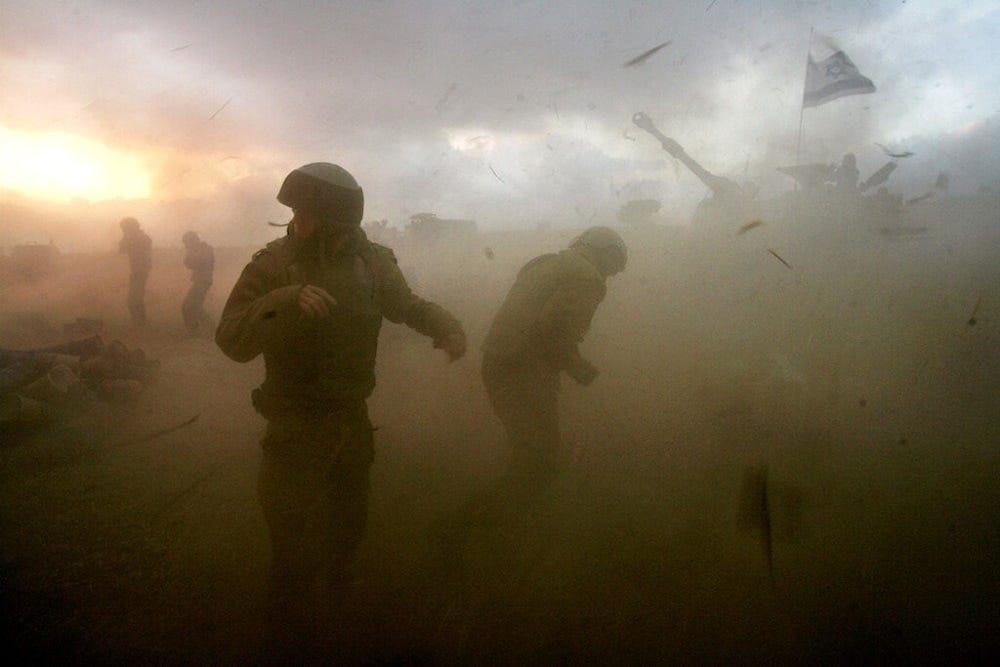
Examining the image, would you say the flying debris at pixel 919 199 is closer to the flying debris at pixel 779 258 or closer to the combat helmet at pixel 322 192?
the flying debris at pixel 779 258

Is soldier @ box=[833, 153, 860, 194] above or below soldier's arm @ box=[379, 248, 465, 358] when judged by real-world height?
above

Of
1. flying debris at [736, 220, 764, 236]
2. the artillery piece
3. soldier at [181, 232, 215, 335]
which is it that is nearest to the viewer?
the artillery piece

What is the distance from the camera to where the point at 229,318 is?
4.94 feet

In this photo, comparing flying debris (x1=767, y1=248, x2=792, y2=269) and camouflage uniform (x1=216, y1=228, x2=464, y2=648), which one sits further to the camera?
flying debris (x1=767, y1=248, x2=792, y2=269)

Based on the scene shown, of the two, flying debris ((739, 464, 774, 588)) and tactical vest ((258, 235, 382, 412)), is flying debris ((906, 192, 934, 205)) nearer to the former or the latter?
flying debris ((739, 464, 774, 588))

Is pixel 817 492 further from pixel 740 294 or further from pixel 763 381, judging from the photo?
pixel 740 294

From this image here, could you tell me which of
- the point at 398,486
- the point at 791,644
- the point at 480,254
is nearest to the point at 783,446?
the point at 791,644

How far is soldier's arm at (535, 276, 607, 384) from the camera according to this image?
2305 millimetres

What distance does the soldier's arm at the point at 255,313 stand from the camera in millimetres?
1375

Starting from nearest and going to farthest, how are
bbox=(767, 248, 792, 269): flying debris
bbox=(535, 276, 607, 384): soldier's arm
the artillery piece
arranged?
1. bbox=(535, 276, 607, 384): soldier's arm
2. the artillery piece
3. bbox=(767, 248, 792, 269): flying debris

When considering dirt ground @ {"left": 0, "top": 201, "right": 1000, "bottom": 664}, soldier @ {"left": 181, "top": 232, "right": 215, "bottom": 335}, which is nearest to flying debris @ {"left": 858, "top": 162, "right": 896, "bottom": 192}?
dirt ground @ {"left": 0, "top": 201, "right": 1000, "bottom": 664}

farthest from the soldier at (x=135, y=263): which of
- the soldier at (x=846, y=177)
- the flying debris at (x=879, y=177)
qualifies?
the flying debris at (x=879, y=177)

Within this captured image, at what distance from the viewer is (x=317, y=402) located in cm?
170

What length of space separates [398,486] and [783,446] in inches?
112
